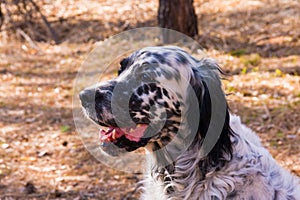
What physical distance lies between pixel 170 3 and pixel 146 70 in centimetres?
732

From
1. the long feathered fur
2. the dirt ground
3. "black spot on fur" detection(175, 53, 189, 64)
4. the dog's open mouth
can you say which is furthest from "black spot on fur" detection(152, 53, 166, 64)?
the dirt ground

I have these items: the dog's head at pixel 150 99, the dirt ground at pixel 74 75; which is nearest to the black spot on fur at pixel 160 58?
Answer: the dog's head at pixel 150 99

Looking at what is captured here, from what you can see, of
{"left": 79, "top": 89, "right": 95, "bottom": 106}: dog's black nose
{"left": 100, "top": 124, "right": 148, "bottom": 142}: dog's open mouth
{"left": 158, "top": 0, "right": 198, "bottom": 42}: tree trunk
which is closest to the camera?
{"left": 79, "top": 89, "right": 95, "bottom": 106}: dog's black nose

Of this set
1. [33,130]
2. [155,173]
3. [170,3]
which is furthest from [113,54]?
[155,173]

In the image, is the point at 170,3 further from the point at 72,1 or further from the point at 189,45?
the point at 72,1

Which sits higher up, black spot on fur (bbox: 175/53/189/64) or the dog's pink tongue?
black spot on fur (bbox: 175/53/189/64)

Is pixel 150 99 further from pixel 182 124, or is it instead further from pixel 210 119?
pixel 210 119

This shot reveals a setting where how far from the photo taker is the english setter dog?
164 inches

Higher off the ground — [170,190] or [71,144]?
[170,190]

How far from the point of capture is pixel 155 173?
4531 millimetres

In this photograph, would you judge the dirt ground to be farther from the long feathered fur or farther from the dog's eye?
the dog's eye

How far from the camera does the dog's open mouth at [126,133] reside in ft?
13.9

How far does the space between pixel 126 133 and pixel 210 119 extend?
0.59m

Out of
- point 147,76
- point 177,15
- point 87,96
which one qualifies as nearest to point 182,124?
point 147,76
